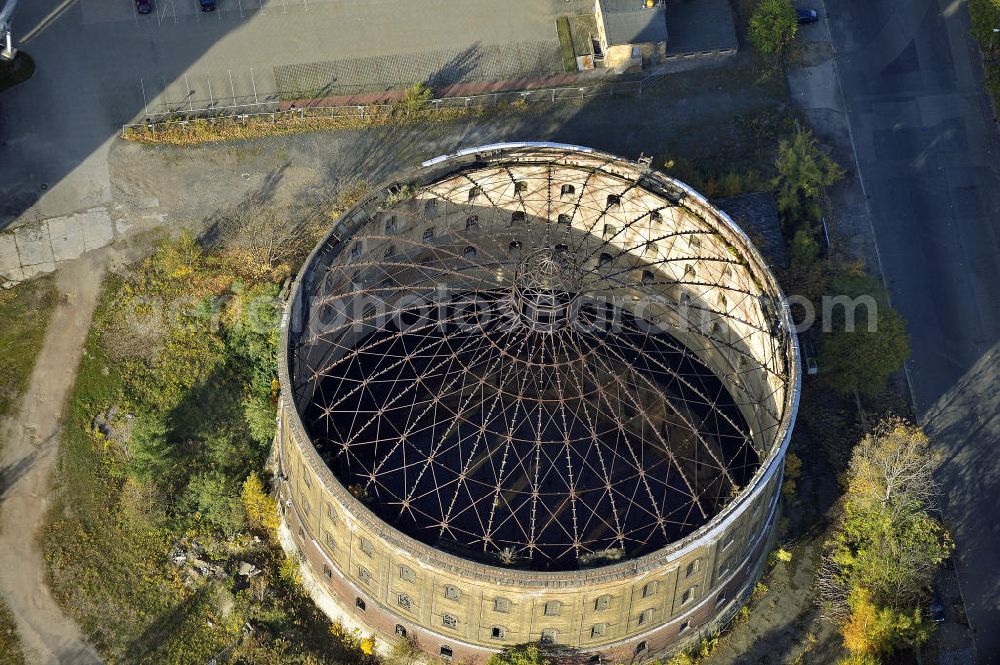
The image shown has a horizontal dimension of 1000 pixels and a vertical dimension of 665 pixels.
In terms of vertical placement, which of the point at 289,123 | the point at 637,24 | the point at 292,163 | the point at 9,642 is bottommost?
the point at 9,642

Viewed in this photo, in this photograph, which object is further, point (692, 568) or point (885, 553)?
point (885, 553)

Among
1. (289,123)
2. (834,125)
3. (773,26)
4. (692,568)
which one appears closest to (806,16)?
(773,26)

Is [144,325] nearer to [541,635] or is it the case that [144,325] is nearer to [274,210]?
[274,210]

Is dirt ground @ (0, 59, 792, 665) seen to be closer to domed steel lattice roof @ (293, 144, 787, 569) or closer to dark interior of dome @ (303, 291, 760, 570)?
domed steel lattice roof @ (293, 144, 787, 569)

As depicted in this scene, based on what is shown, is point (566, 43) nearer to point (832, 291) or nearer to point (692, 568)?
point (832, 291)

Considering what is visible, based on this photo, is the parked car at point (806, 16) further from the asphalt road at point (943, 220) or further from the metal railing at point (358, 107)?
the metal railing at point (358, 107)

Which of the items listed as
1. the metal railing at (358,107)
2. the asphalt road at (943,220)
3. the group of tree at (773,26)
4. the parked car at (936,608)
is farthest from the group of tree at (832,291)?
the parked car at (936,608)
